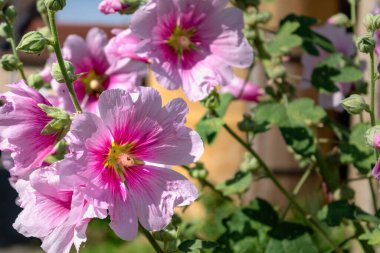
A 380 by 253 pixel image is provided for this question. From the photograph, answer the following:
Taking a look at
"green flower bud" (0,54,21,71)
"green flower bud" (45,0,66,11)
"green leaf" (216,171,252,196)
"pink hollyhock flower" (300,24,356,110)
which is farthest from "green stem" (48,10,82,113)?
"pink hollyhock flower" (300,24,356,110)

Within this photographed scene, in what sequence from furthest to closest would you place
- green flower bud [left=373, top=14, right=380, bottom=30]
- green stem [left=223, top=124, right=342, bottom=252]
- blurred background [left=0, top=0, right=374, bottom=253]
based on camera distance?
1. blurred background [left=0, top=0, right=374, bottom=253]
2. green stem [left=223, top=124, right=342, bottom=252]
3. green flower bud [left=373, top=14, right=380, bottom=30]

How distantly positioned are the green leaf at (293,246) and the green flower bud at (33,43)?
50 cm

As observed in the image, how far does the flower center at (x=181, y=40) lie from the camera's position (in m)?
1.08

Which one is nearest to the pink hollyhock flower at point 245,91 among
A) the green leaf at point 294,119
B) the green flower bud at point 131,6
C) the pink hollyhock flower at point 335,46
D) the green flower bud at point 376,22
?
the pink hollyhock flower at point 335,46

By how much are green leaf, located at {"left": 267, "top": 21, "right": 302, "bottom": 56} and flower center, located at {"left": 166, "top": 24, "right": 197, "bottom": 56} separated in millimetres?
182

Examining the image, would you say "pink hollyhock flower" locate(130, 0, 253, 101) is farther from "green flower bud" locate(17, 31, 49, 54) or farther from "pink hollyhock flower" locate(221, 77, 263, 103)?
"pink hollyhock flower" locate(221, 77, 263, 103)

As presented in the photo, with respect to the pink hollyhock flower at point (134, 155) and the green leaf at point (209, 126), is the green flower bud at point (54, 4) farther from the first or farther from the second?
the green leaf at point (209, 126)

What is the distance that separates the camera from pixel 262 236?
3.88 ft

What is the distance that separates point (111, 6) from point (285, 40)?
1.13 feet

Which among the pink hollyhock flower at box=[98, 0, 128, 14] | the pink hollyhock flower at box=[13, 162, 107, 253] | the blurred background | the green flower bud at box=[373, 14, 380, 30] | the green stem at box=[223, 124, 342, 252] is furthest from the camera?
the blurred background

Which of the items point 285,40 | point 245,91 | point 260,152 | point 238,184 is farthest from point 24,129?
point 260,152

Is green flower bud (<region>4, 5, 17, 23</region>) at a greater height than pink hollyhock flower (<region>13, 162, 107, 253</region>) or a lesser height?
greater

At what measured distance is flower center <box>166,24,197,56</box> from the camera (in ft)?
3.56

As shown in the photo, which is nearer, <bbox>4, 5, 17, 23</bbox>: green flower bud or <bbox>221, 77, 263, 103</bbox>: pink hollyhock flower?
<bbox>4, 5, 17, 23</bbox>: green flower bud
